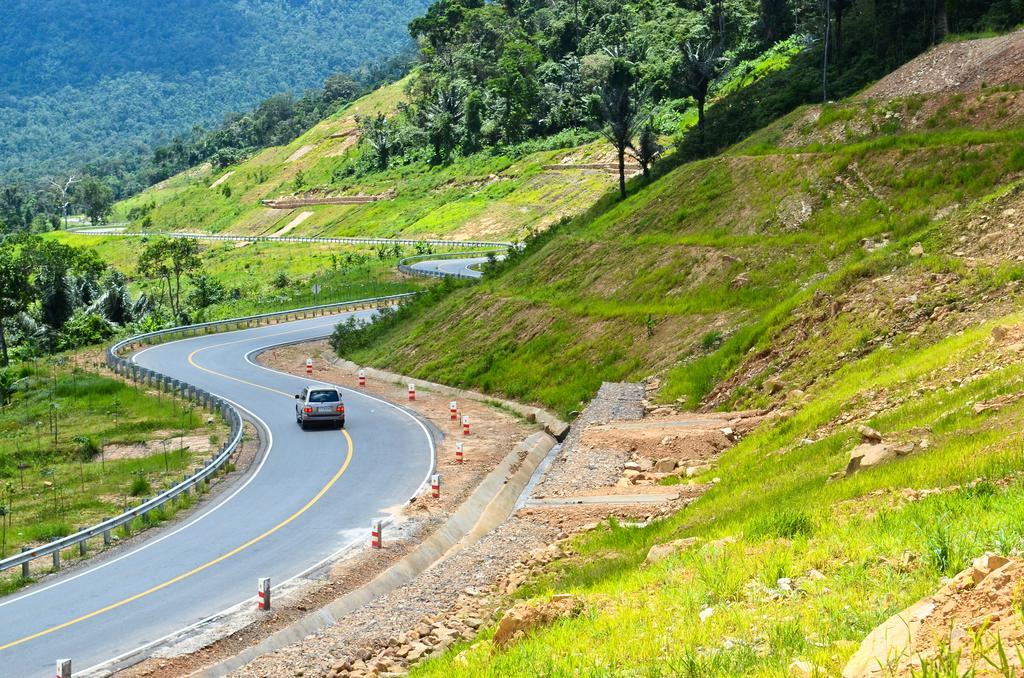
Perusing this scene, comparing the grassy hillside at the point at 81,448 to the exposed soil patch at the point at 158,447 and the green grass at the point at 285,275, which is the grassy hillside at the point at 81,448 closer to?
the exposed soil patch at the point at 158,447

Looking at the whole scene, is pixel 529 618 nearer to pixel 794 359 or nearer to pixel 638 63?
pixel 794 359

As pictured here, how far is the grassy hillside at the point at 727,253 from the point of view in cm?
3116

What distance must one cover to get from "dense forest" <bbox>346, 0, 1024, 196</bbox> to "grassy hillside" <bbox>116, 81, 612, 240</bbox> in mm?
4679

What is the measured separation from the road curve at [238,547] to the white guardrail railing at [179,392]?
2.23 feet

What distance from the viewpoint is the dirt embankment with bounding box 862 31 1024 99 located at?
38.3 m

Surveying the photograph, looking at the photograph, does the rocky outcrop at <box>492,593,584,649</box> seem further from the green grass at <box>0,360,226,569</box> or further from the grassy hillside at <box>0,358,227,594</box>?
the green grass at <box>0,360,226,569</box>

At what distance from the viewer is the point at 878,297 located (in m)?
24.2

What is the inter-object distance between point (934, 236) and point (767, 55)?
60002 millimetres

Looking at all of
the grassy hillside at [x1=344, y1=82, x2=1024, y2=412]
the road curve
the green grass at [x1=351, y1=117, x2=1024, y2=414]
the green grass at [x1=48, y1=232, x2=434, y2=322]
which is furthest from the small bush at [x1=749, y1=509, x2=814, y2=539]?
the green grass at [x1=48, y1=232, x2=434, y2=322]

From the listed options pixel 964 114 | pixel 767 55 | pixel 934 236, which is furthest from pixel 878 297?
pixel 767 55

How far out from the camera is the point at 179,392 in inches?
1678

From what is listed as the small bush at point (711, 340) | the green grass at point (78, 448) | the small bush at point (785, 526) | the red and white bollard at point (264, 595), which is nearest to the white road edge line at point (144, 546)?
the green grass at point (78, 448)

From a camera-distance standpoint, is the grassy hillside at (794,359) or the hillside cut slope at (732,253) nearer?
the grassy hillside at (794,359)

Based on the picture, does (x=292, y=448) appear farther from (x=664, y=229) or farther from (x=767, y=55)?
(x=767, y=55)
